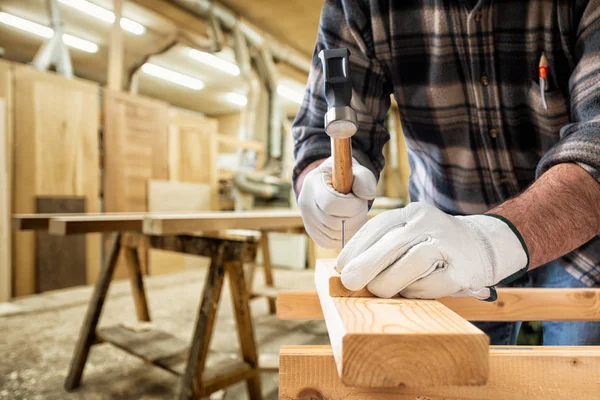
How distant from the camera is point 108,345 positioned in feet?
8.28

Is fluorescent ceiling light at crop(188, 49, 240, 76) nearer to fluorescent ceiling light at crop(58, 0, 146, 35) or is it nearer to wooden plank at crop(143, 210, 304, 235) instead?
fluorescent ceiling light at crop(58, 0, 146, 35)

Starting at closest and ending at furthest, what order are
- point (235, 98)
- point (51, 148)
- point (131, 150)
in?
point (51, 148) → point (131, 150) → point (235, 98)

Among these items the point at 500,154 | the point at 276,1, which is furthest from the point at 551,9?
the point at 276,1

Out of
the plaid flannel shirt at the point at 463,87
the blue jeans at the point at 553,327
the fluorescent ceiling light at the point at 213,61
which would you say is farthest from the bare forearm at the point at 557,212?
the fluorescent ceiling light at the point at 213,61

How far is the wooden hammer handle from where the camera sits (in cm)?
76

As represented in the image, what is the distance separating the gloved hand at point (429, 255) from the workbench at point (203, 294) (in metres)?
1.07

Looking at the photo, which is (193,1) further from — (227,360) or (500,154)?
(500,154)

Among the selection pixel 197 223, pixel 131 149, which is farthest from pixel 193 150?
pixel 197 223

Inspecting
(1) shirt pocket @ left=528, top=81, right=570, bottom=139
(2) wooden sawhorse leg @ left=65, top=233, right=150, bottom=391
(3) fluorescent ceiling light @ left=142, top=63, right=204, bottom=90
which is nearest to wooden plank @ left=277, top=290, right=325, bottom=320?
(1) shirt pocket @ left=528, top=81, right=570, bottom=139

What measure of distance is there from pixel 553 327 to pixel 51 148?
3.98m

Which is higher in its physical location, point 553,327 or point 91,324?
point 553,327

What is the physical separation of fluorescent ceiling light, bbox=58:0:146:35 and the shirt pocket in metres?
4.42

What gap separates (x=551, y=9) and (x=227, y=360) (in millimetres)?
1749

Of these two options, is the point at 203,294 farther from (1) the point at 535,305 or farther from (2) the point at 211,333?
(1) the point at 535,305
